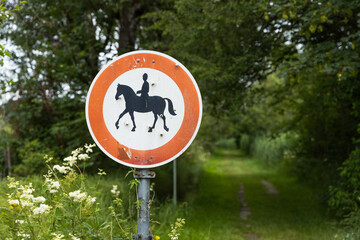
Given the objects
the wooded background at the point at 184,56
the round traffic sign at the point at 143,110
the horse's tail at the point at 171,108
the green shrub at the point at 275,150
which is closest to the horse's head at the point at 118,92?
the round traffic sign at the point at 143,110

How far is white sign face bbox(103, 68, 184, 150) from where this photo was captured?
7.91 feet

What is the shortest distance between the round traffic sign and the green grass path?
285cm

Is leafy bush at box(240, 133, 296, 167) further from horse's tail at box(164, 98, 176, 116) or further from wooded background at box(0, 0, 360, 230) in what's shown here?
horse's tail at box(164, 98, 176, 116)

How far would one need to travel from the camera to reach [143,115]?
243 cm

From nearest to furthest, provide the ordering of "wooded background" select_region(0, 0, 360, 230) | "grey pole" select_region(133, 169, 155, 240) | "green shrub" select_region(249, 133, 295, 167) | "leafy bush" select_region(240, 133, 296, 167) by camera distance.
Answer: "grey pole" select_region(133, 169, 155, 240), "wooded background" select_region(0, 0, 360, 230), "leafy bush" select_region(240, 133, 296, 167), "green shrub" select_region(249, 133, 295, 167)

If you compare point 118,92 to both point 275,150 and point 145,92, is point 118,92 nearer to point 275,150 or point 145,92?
point 145,92

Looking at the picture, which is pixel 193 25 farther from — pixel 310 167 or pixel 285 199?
pixel 310 167

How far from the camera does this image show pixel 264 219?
10.1 metres

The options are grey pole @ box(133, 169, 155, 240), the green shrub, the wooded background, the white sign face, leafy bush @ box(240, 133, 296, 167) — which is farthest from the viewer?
the green shrub

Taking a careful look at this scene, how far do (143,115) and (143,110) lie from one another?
31mm

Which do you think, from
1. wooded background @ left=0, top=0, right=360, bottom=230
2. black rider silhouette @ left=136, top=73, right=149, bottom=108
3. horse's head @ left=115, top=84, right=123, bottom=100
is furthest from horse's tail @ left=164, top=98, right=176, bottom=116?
wooded background @ left=0, top=0, right=360, bottom=230

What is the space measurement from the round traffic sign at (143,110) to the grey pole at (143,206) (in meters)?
0.06

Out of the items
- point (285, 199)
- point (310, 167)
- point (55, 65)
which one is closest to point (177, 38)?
point (55, 65)

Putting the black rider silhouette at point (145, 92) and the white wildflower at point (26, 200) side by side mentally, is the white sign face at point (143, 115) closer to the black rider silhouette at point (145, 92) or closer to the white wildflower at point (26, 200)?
the black rider silhouette at point (145, 92)
